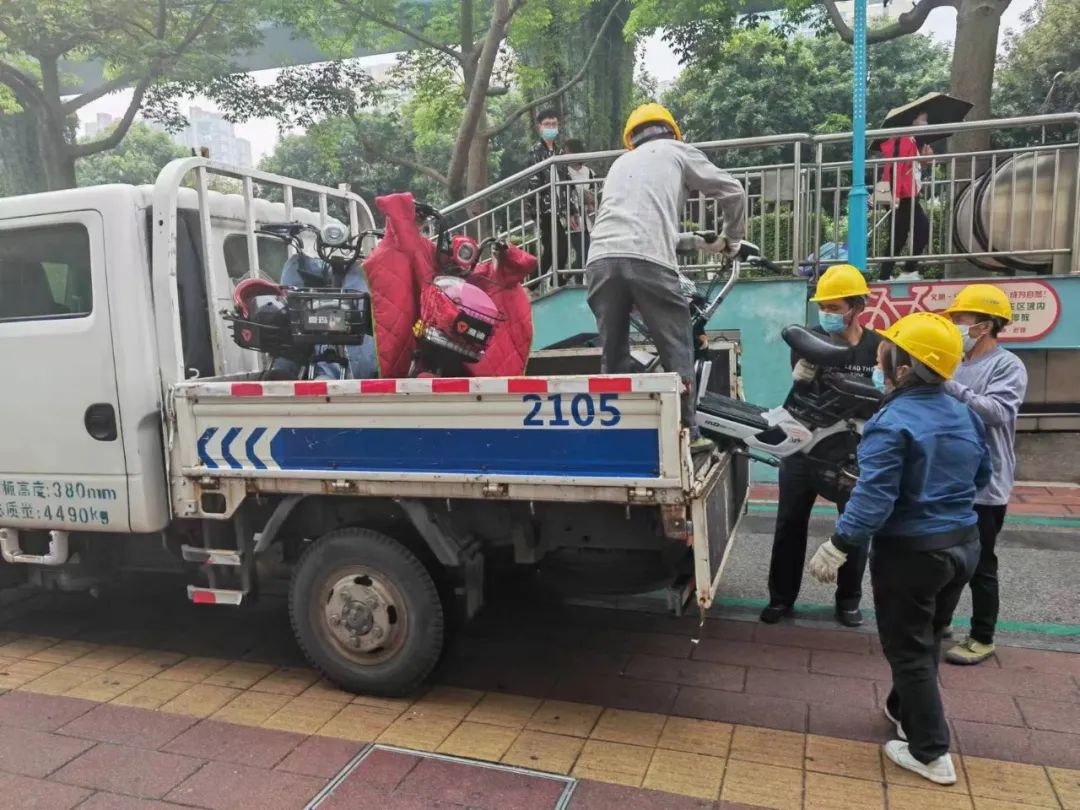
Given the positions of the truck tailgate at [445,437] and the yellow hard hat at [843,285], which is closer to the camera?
the truck tailgate at [445,437]

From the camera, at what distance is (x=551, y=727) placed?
3.37 m

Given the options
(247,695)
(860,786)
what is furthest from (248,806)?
(860,786)

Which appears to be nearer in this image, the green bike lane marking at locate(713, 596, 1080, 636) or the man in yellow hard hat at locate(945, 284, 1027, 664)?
the man in yellow hard hat at locate(945, 284, 1027, 664)

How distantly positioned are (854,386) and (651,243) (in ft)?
3.92

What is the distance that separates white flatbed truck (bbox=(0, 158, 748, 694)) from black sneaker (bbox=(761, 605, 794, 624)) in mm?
693

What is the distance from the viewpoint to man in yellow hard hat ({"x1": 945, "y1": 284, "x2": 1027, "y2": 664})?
3598 mm

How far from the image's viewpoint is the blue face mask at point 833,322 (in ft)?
13.5

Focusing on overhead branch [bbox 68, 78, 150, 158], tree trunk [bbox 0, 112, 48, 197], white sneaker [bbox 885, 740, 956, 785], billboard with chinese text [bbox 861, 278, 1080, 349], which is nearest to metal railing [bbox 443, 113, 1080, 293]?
billboard with chinese text [bbox 861, 278, 1080, 349]

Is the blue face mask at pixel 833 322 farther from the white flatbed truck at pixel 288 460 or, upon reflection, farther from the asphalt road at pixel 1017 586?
the asphalt road at pixel 1017 586

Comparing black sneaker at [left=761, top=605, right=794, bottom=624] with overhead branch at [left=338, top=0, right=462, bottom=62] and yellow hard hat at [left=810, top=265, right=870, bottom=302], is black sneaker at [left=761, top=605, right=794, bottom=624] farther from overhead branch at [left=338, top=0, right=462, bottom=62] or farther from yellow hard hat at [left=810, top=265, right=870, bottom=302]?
overhead branch at [left=338, top=0, right=462, bottom=62]

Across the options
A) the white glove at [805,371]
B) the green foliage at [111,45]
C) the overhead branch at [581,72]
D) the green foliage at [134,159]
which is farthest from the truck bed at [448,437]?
the green foliage at [134,159]

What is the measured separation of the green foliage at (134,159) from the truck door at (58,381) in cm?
2783

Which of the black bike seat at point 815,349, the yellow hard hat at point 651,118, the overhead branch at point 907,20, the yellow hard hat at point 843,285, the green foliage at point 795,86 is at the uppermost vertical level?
the green foliage at point 795,86

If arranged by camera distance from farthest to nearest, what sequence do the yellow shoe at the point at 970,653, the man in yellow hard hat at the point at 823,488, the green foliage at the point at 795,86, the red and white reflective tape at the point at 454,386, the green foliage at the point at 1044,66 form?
the green foliage at the point at 795,86 → the green foliage at the point at 1044,66 → the man in yellow hard hat at the point at 823,488 → the yellow shoe at the point at 970,653 → the red and white reflective tape at the point at 454,386
